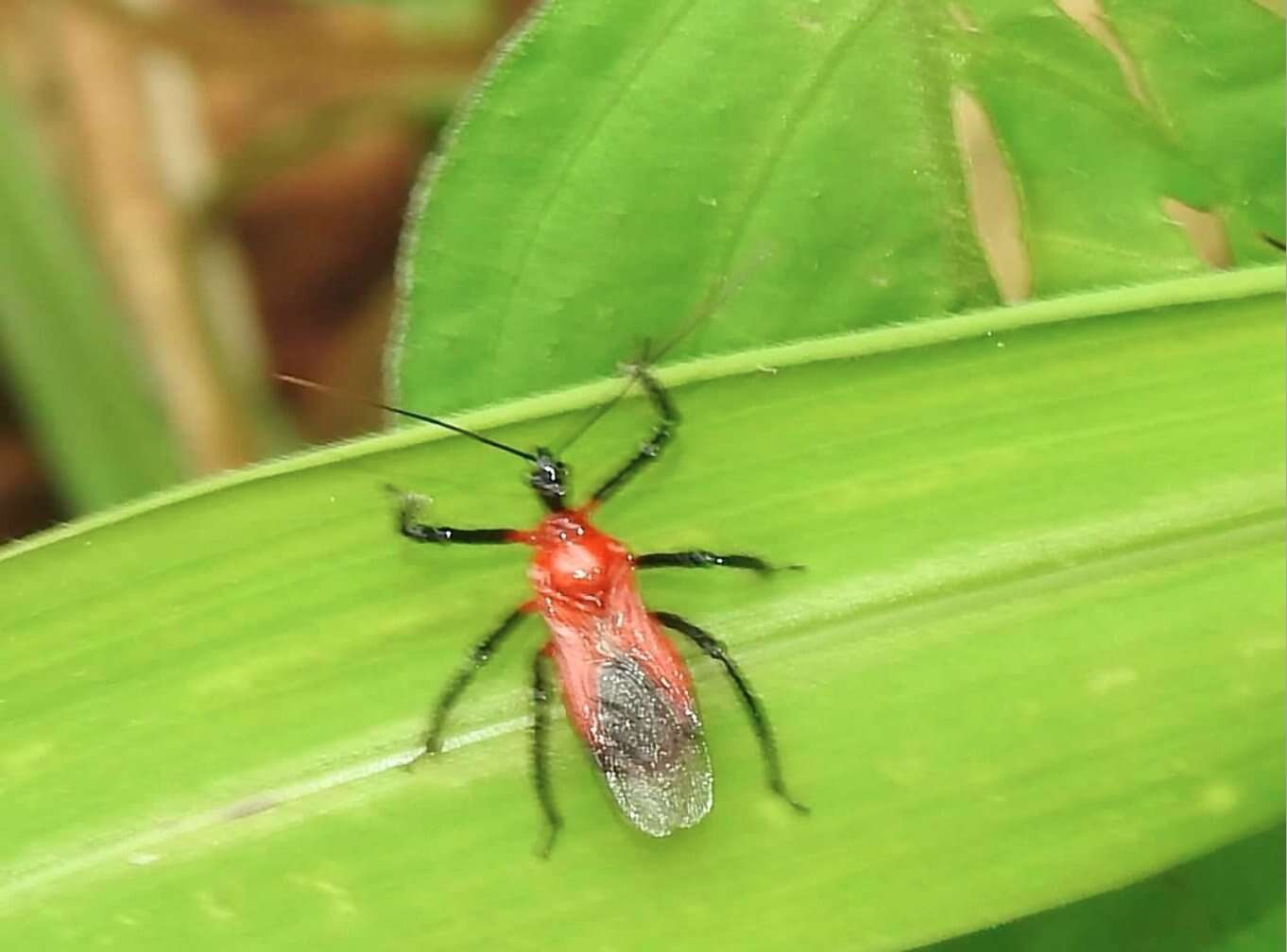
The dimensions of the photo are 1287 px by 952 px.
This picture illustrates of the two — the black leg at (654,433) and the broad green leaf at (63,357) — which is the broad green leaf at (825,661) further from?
the broad green leaf at (63,357)

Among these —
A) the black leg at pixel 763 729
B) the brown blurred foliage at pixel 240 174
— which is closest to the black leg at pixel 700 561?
the black leg at pixel 763 729

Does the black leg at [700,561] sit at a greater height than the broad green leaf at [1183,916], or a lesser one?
greater

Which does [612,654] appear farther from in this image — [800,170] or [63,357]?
[63,357]

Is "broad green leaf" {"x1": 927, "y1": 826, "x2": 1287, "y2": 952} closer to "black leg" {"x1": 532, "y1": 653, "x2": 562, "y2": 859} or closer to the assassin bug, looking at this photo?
the assassin bug

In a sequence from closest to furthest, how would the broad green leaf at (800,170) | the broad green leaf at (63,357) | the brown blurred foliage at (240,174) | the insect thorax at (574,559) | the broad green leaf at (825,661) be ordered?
the broad green leaf at (825,661) → the broad green leaf at (800,170) → the insect thorax at (574,559) → the broad green leaf at (63,357) → the brown blurred foliage at (240,174)

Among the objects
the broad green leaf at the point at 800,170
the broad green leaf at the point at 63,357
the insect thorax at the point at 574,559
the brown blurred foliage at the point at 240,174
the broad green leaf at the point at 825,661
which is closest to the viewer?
the broad green leaf at the point at 825,661

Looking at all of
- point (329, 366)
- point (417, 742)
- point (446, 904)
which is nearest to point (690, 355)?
point (417, 742)

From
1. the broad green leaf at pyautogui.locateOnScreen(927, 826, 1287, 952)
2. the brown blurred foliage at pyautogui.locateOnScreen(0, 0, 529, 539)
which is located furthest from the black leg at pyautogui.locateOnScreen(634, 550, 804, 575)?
the brown blurred foliage at pyautogui.locateOnScreen(0, 0, 529, 539)

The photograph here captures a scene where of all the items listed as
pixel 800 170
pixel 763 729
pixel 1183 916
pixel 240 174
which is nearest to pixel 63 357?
pixel 240 174
